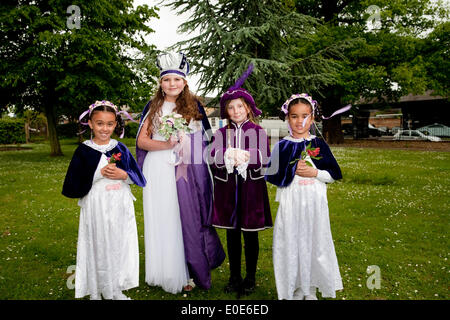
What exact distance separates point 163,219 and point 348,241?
11.9 ft

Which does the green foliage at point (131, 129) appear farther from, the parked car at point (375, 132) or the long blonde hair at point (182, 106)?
the long blonde hair at point (182, 106)

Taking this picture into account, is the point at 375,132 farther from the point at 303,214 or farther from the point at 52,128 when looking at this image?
the point at 303,214

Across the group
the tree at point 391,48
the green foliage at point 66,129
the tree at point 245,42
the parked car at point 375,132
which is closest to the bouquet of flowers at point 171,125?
the tree at point 245,42

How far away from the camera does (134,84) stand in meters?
20.5

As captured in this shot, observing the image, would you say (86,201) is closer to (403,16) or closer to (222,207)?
(222,207)

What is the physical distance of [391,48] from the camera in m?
21.0

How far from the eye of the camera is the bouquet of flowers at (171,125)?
11.0 feet

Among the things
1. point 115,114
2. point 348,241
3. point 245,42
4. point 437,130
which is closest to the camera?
point 115,114

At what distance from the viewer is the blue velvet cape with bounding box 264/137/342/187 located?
3.36 meters

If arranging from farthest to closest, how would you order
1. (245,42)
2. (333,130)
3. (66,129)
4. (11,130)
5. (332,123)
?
(66,129) < (11,130) < (333,130) < (332,123) < (245,42)

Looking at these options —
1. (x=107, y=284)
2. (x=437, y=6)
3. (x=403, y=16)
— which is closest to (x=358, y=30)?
(x=403, y=16)

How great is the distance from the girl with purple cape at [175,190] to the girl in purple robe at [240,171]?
Answer: 283 millimetres

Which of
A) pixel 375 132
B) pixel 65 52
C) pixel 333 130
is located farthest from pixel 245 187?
pixel 375 132
